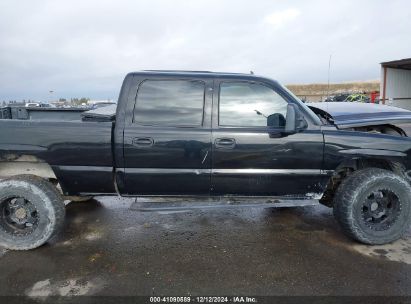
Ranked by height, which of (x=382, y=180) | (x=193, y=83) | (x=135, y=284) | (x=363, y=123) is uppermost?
(x=193, y=83)

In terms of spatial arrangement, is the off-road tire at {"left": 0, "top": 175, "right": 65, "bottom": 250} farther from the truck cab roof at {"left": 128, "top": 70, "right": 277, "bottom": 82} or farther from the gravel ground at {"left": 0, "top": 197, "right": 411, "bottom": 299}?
the truck cab roof at {"left": 128, "top": 70, "right": 277, "bottom": 82}

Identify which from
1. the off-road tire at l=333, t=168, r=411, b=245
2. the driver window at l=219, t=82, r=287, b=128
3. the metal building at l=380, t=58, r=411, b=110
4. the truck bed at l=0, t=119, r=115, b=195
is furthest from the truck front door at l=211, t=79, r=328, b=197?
the metal building at l=380, t=58, r=411, b=110

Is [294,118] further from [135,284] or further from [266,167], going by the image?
[135,284]

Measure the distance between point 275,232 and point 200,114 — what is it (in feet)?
5.68

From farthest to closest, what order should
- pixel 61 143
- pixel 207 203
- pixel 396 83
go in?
pixel 396 83 < pixel 207 203 < pixel 61 143

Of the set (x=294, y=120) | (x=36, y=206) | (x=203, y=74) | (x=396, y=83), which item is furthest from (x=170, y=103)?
(x=396, y=83)

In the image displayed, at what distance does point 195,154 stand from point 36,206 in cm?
177

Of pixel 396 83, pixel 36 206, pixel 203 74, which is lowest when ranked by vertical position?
pixel 36 206

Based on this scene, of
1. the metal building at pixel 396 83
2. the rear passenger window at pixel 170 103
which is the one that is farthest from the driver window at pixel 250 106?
the metal building at pixel 396 83

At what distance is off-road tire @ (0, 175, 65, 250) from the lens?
3.25 metres

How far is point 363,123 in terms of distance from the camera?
353cm

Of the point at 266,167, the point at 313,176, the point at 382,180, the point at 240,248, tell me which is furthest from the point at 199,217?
the point at 382,180

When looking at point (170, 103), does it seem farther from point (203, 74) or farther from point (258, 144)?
point (258, 144)

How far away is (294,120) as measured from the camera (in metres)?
3.07
